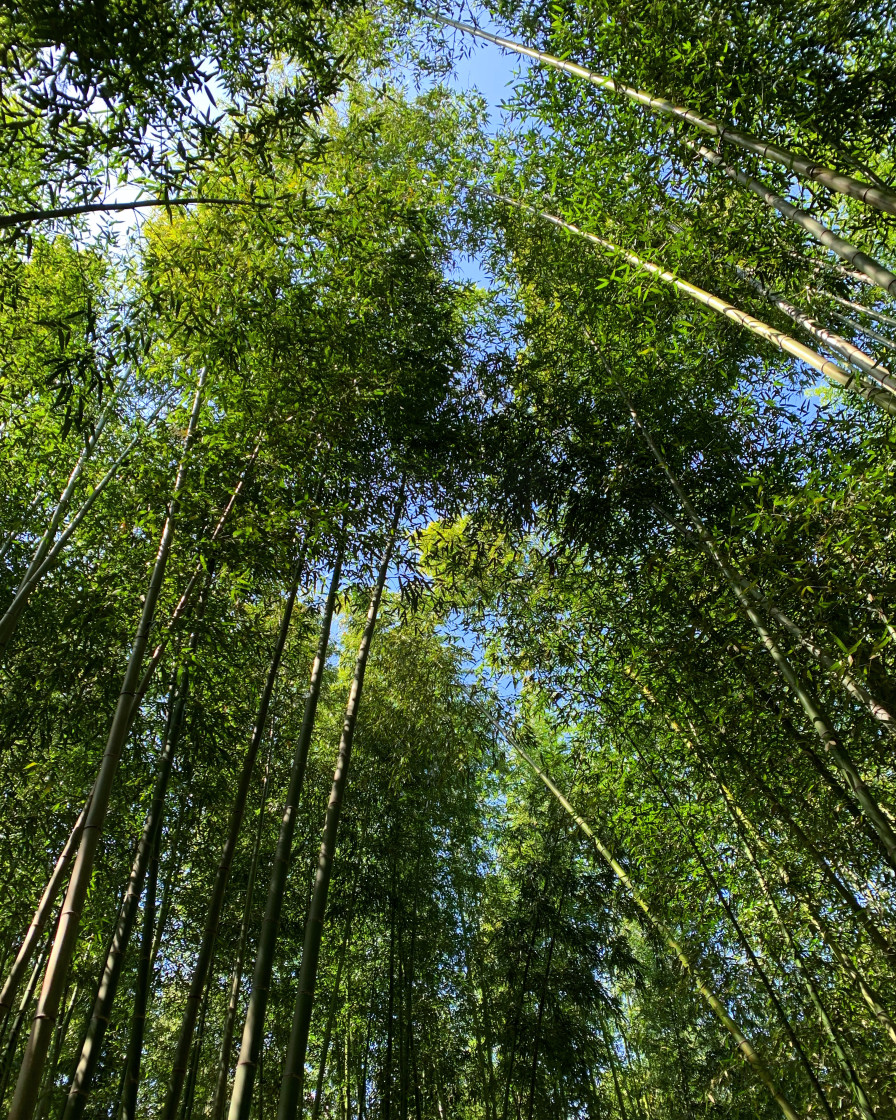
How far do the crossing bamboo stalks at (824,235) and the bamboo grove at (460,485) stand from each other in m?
0.02

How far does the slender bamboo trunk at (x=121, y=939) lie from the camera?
257cm

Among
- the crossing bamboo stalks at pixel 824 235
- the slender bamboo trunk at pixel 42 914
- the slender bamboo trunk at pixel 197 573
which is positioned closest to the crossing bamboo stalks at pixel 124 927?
the slender bamboo trunk at pixel 197 573

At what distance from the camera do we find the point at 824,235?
219 centimetres

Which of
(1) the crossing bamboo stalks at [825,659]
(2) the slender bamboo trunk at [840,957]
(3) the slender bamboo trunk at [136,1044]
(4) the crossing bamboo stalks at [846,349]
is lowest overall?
(3) the slender bamboo trunk at [136,1044]

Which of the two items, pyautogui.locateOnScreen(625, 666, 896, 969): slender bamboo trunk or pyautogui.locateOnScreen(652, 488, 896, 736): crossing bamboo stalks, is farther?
pyautogui.locateOnScreen(625, 666, 896, 969): slender bamboo trunk

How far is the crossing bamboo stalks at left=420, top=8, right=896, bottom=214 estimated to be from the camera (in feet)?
6.59

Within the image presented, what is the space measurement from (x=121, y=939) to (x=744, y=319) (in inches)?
140

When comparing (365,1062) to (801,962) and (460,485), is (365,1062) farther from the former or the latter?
(460,485)

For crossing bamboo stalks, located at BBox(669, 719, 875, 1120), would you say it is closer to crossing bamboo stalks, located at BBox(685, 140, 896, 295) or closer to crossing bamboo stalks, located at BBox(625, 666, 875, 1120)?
crossing bamboo stalks, located at BBox(625, 666, 875, 1120)

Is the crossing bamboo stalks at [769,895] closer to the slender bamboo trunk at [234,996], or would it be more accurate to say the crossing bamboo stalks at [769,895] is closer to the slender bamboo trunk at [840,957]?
the slender bamboo trunk at [840,957]

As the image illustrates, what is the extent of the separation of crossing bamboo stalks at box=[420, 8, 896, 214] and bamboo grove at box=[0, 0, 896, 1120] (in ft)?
0.06

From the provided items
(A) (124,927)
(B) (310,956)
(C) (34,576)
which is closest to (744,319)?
(B) (310,956)

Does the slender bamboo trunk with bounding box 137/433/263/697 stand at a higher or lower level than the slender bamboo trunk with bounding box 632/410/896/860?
higher

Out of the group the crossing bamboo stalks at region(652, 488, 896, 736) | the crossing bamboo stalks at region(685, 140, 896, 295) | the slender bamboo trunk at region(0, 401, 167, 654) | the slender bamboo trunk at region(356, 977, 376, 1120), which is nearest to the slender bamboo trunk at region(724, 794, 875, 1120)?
the crossing bamboo stalks at region(652, 488, 896, 736)
